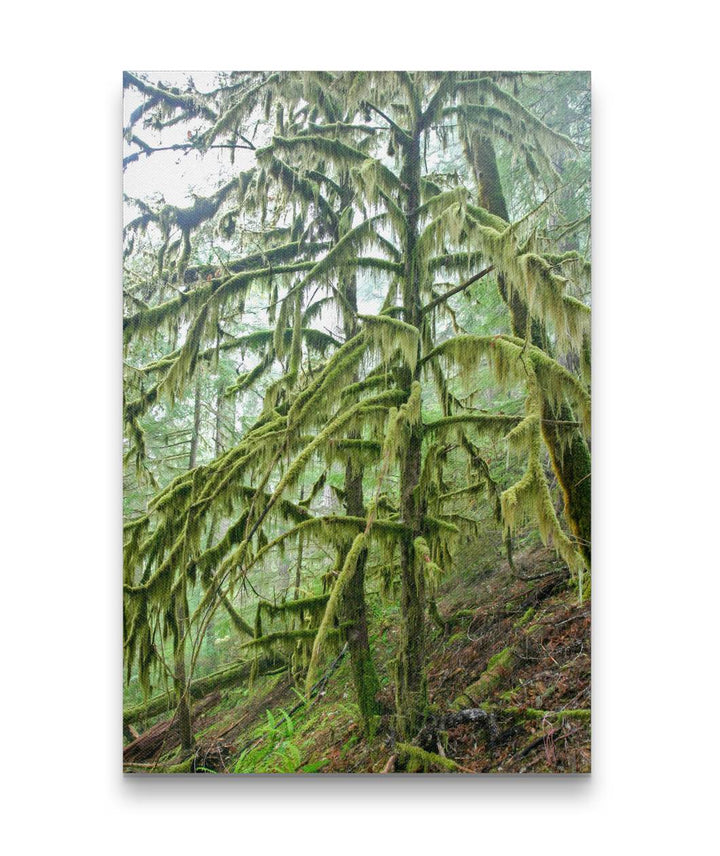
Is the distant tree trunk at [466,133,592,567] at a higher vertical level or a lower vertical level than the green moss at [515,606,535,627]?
higher

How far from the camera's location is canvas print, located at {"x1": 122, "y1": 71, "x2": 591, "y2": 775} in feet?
10.8

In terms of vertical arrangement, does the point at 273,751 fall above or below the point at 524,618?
below

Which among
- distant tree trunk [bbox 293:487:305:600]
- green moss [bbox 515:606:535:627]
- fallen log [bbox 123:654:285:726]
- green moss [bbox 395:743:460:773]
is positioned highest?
distant tree trunk [bbox 293:487:305:600]

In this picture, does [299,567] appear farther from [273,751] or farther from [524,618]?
[524,618]

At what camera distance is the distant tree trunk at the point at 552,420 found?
10.9 ft

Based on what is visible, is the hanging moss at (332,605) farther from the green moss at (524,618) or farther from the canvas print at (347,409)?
the green moss at (524,618)

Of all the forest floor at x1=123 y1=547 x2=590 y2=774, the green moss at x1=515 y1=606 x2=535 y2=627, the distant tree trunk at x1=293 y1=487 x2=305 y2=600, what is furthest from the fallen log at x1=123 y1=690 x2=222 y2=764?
the green moss at x1=515 y1=606 x2=535 y2=627

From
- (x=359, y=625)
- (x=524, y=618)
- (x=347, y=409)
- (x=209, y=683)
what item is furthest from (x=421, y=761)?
(x=347, y=409)

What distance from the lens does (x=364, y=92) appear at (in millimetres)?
3389

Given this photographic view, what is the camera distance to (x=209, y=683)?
3346 millimetres

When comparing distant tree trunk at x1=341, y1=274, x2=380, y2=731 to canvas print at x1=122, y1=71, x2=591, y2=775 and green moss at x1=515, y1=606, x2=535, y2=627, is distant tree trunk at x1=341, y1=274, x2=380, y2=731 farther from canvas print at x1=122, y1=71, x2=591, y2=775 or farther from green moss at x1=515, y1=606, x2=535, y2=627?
green moss at x1=515, y1=606, x2=535, y2=627
